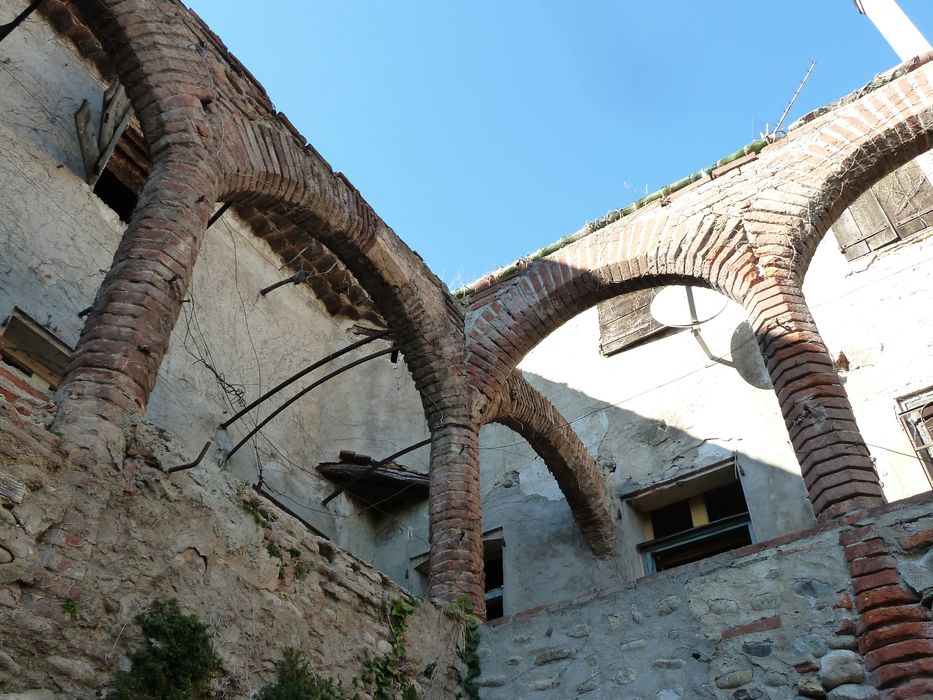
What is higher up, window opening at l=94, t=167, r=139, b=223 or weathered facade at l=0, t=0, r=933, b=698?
window opening at l=94, t=167, r=139, b=223

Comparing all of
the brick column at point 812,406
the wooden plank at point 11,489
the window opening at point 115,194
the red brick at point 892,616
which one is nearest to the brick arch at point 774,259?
the brick column at point 812,406

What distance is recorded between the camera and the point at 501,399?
7.44 meters

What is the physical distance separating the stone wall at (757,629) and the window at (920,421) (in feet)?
11.4

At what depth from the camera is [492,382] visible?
7113mm

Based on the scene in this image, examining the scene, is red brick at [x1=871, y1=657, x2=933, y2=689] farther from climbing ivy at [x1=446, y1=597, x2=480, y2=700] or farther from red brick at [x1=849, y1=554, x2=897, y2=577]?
climbing ivy at [x1=446, y1=597, x2=480, y2=700]

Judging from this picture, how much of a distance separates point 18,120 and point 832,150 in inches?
267

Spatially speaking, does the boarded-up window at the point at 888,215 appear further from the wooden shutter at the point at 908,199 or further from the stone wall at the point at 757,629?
→ the stone wall at the point at 757,629

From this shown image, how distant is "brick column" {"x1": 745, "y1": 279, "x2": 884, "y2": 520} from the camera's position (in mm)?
4855

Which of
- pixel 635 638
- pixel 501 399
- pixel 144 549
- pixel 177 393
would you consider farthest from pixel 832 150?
pixel 177 393

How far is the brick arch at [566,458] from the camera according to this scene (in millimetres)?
7906

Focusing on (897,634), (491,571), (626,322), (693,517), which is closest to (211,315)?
(491,571)

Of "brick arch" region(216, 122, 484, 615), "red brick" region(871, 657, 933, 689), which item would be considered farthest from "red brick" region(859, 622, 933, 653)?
"brick arch" region(216, 122, 484, 615)

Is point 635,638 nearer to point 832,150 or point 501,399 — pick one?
point 501,399

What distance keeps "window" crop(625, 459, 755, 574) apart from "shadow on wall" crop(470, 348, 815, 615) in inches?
2.5
